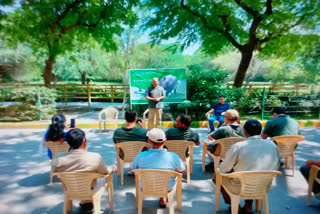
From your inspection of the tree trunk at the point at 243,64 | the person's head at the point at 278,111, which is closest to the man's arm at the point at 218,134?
the person's head at the point at 278,111

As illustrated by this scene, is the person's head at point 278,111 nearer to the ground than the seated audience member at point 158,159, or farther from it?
farther from it

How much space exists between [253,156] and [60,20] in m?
11.6

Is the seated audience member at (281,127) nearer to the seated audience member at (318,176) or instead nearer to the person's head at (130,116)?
the seated audience member at (318,176)

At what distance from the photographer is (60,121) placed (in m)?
3.32

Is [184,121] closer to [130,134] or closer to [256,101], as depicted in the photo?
[130,134]

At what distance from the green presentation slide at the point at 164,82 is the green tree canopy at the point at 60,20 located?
15.0 feet

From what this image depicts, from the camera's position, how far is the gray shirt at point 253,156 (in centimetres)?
219

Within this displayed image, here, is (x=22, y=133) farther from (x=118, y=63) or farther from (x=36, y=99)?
(x=118, y=63)

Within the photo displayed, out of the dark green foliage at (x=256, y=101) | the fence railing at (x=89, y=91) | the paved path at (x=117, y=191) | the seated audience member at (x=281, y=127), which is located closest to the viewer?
the paved path at (x=117, y=191)

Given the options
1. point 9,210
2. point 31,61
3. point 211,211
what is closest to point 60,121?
point 9,210

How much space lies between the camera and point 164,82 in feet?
26.7

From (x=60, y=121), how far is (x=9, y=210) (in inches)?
55.2

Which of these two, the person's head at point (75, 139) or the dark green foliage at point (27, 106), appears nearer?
the person's head at point (75, 139)

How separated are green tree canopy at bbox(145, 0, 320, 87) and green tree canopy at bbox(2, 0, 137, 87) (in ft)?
6.23
